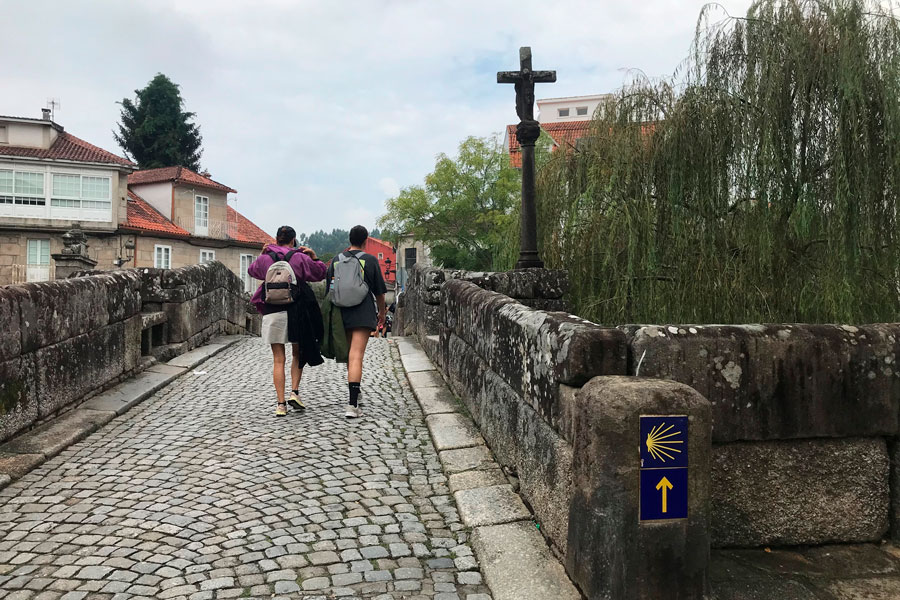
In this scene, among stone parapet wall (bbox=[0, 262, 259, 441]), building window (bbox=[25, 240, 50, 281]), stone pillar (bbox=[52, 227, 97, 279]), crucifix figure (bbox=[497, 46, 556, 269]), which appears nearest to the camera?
stone parapet wall (bbox=[0, 262, 259, 441])

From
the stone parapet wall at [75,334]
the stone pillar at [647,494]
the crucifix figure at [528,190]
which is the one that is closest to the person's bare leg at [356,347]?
the stone parapet wall at [75,334]

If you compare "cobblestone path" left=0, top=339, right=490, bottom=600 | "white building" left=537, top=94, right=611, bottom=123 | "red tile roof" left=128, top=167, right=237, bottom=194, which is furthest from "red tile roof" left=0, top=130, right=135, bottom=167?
"white building" left=537, top=94, right=611, bottom=123

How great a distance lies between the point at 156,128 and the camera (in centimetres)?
4366

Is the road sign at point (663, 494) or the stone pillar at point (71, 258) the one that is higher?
the stone pillar at point (71, 258)

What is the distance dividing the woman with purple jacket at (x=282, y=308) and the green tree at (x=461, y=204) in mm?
30729

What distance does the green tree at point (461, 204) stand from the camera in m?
37.6

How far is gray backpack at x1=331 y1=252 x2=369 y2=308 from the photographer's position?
5926 millimetres

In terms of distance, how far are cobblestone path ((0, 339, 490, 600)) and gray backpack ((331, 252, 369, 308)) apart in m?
1.07

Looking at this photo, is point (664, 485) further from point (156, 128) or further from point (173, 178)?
point (156, 128)

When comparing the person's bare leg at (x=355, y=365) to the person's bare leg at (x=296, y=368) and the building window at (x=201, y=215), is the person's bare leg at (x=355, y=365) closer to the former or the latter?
the person's bare leg at (x=296, y=368)

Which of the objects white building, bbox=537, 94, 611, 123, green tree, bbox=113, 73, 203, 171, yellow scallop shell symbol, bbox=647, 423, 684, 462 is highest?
white building, bbox=537, 94, 611, 123

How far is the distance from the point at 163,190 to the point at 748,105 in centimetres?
3360

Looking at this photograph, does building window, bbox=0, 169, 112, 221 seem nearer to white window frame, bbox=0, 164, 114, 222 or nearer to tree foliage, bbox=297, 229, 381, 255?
white window frame, bbox=0, 164, 114, 222

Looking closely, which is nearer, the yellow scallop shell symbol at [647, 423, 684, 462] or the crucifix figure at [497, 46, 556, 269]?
the yellow scallop shell symbol at [647, 423, 684, 462]
